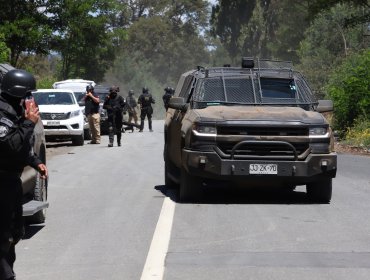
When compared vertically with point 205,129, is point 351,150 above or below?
below

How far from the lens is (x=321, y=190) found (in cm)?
1257

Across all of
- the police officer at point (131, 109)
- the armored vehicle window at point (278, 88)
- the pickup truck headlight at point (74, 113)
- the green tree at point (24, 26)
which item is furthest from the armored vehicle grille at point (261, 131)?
the police officer at point (131, 109)

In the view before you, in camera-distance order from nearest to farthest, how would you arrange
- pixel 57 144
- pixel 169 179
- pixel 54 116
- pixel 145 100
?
pixel 169 179
pixel 54 116
pixel 57 144
pixel 145 100

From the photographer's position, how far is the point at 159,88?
103 meters

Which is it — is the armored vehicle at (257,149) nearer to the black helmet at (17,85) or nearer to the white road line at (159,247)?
the white road line at (159,247)

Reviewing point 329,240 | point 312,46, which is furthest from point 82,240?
point 312,46

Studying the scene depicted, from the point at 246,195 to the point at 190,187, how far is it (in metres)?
1.35

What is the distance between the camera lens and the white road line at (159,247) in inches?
301

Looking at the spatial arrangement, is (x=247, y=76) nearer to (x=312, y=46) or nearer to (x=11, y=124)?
(x=11, y=124)

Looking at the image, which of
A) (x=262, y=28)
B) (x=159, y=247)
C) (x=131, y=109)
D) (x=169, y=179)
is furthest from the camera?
(x=262, y=28)

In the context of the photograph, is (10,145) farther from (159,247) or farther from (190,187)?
(190,187)

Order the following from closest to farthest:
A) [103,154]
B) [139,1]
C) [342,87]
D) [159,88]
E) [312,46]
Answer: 1. [103,154]
2. [342,87]
3. [312,46]
4. [139,1]
5. [159,88]

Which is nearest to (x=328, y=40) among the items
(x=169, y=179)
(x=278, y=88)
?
(x=169, y=179)

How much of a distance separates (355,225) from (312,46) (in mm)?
58105
